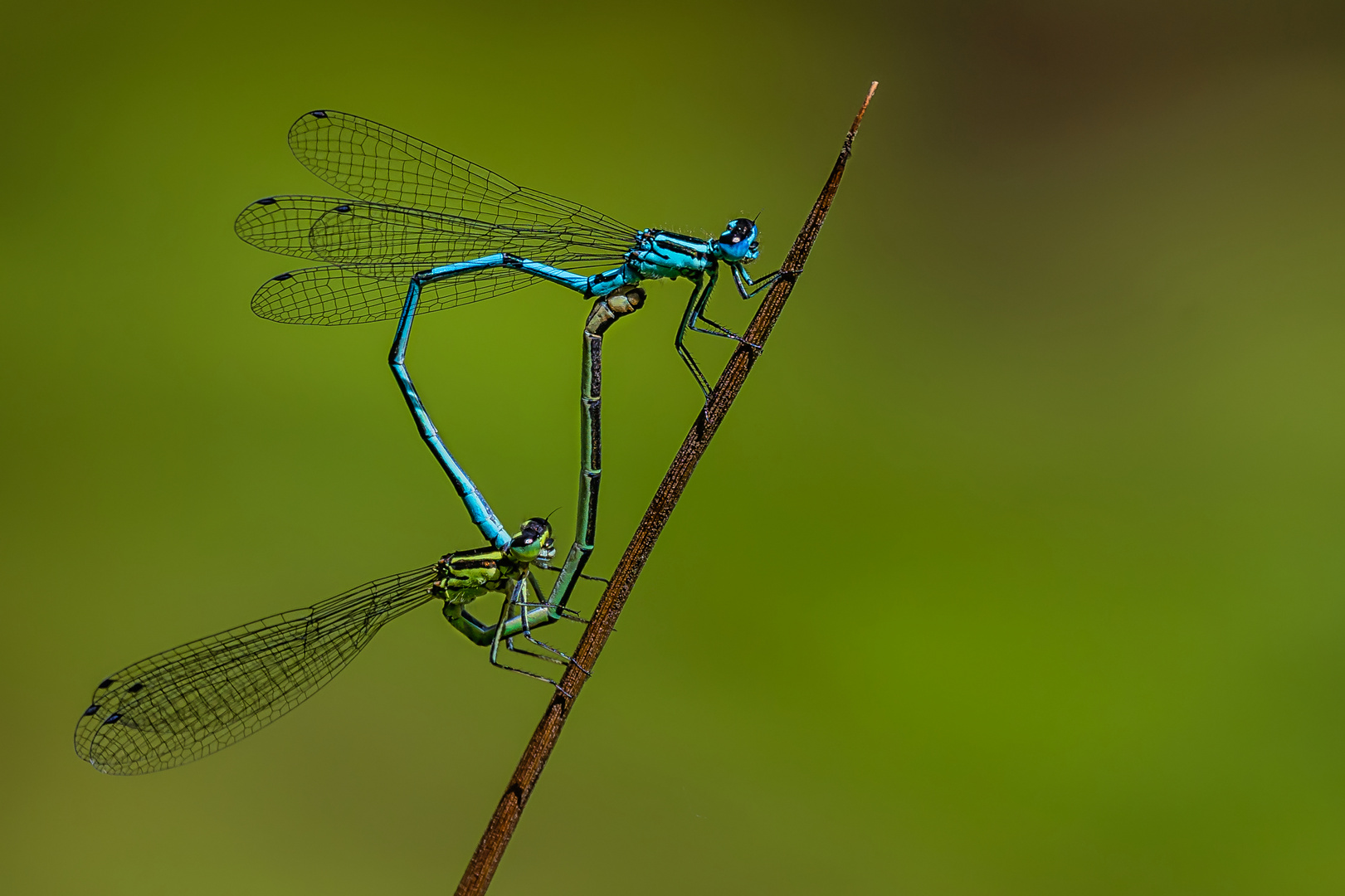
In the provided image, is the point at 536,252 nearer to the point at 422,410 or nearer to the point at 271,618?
the point at 422,410

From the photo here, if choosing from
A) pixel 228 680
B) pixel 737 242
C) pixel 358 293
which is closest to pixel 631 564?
pixel 737 242

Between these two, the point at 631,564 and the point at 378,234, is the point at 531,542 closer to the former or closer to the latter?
the point at 631,564

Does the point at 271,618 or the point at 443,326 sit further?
the point at 443,326

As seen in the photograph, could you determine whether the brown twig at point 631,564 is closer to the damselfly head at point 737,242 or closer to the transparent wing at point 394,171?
the damselfly head at point 737,242

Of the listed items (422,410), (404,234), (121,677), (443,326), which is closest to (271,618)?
(121,677)

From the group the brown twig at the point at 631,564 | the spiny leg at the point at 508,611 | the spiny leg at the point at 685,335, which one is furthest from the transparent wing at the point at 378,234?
the brown twig at the point at 631,564

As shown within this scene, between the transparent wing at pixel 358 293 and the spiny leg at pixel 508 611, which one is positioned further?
the transparent wing at pixel 358 293

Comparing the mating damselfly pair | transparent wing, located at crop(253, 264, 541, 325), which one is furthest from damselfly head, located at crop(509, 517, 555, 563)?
transparent wing, located at crop(253, 264, 541, 325)
